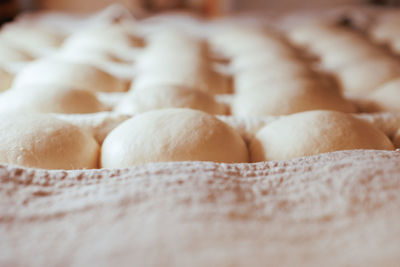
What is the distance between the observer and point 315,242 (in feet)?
1.06

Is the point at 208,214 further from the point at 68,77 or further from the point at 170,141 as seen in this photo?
the point at 68,77

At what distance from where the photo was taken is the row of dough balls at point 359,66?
773mm

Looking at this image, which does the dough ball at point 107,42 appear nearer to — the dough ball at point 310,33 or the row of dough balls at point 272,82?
the row of dough balls at point 272,82

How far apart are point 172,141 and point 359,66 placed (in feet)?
2.50

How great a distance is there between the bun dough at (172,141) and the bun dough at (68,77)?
37 centimetres

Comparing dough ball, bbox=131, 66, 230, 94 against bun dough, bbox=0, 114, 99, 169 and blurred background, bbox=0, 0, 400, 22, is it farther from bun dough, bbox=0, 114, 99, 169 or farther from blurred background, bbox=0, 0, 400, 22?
blurred background, bbox=0, 0, 400, 22

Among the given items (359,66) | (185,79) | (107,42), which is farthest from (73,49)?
(359,66)

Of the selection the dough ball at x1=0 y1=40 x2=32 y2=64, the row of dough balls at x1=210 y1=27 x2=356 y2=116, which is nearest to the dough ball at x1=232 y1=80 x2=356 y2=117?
the row of dough balls at x1=210 y1=27 x2=356 y2=116

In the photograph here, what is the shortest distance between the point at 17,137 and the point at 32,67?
54 centimetres

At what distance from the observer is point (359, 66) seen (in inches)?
39.4

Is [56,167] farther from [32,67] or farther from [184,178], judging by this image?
[32,67]

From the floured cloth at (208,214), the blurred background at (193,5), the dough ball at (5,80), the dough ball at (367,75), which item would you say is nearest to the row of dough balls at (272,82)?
the dough ball at (367,75)

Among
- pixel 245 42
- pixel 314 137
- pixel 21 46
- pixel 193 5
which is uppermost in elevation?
pixel 314 137

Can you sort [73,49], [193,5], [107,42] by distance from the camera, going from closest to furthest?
[73,49], [107,42], [193,5]
